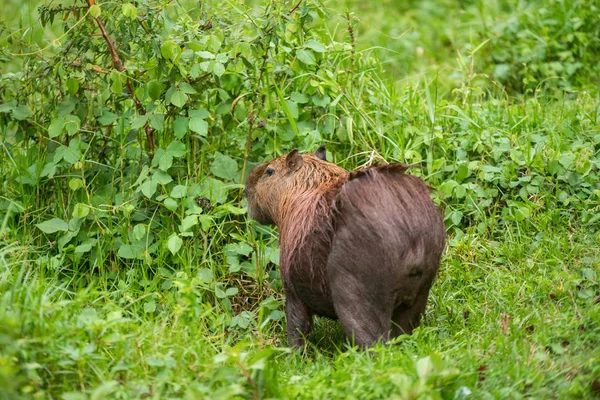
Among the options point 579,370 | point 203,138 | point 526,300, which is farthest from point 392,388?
point 203,138

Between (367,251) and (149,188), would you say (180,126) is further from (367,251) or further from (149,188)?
(367,251)

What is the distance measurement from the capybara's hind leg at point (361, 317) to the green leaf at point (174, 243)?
3.75 feet

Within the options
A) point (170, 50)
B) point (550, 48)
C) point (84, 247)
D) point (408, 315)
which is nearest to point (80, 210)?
point (84, 247)

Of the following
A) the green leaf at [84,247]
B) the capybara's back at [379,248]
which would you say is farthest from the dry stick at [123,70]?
the capybara's back at [379,248]

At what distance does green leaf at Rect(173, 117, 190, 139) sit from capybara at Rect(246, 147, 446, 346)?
3.27 ft

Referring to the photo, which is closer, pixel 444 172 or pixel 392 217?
pixel 392 217

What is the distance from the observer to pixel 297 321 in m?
4.41

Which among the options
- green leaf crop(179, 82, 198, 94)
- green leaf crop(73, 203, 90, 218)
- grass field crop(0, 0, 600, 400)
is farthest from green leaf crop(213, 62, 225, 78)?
green leaf crop(73, 203, 90, 218)

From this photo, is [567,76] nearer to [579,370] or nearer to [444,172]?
[444,172]

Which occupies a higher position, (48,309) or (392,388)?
(48,309)

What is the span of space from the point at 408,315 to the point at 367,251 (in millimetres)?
524

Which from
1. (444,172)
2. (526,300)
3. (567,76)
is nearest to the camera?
(526,300)

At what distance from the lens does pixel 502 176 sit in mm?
5203

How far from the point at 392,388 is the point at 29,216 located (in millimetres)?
2749
